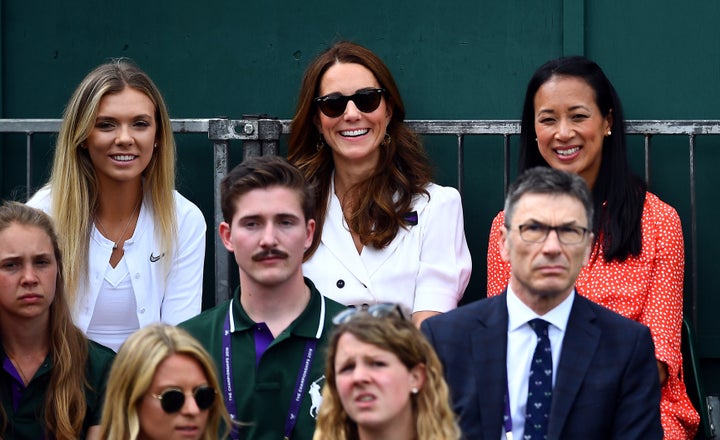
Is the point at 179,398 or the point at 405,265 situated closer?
the point at 179,398

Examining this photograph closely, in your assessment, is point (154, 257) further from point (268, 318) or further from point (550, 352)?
point (550, 352)

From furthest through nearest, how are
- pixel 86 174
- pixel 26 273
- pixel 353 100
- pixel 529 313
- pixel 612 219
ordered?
pixel 353 100
pixel 86 174
pixel 612 219
pixel 26 273
pixel 529 313

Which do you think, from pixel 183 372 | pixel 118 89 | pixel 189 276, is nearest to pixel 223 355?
pixel 183 372

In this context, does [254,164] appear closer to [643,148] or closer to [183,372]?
[183,372]

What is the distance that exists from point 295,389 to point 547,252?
3.27 feet

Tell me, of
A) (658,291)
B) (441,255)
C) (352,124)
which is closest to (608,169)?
(658,291)

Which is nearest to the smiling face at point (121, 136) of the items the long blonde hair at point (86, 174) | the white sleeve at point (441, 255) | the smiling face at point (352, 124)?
the long blonde hair at point (86, 174)

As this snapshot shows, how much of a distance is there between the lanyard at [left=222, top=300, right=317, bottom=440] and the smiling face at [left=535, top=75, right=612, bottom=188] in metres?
1.39

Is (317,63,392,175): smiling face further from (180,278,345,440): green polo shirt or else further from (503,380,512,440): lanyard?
(503,380,512,440): lanyard

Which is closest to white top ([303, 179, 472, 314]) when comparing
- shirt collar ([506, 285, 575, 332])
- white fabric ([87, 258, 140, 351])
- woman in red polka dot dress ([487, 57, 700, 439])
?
woman in red polka dot dress ([487, 57, 700, 439])

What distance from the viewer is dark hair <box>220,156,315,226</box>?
196 inches

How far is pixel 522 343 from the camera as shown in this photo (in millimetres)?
4695

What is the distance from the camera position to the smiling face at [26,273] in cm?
495

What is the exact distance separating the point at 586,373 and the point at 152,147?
7.08 ft
